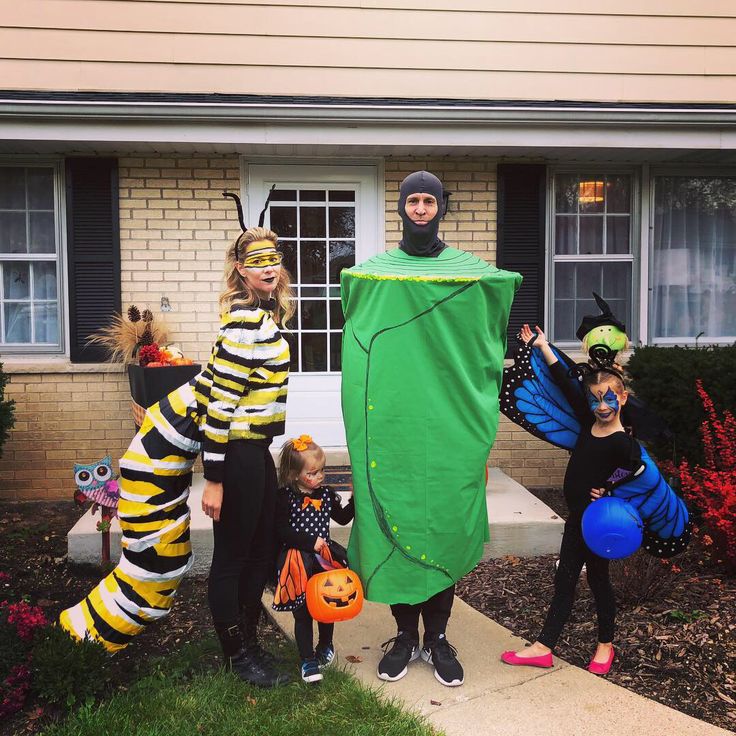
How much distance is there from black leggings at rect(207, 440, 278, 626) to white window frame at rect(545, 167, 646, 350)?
4.11 m

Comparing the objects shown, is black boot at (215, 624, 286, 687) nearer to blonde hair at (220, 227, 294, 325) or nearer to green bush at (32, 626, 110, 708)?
green bush at (32, 626, 110, 708)

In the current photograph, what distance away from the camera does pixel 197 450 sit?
2.99 meters

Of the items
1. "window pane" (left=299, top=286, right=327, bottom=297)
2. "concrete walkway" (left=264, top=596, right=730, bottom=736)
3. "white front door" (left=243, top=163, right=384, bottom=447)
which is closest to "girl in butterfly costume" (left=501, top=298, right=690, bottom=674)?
"concrete walkway" (left=264, top=596, right=730, bottom=736)

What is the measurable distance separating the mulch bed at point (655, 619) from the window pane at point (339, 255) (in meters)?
2.77

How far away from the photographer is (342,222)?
6309mm

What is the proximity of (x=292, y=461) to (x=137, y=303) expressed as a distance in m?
3.44

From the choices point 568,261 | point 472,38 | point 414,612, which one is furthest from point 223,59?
point 414,612

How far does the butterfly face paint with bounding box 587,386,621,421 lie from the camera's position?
121 inches

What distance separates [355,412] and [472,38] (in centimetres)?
431

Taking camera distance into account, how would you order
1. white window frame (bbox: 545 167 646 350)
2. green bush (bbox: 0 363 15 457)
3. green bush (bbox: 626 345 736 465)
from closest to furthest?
1. green bush (bbox: 626 345 736 465)
2. green bush (bbox: 0 363 15 457)
3. white window frame (bbox: 545 167 646 350)

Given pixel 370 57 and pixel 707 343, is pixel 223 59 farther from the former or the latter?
pixel 707 343

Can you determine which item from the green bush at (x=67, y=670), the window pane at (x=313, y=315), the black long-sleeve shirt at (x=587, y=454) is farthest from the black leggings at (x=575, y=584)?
the window pane at (x=313, y=315)

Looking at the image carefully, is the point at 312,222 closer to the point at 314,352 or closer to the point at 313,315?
the point at 313,315

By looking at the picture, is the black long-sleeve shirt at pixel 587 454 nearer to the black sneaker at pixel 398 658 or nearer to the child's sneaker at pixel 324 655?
the black sneaker at pixel 398 658
